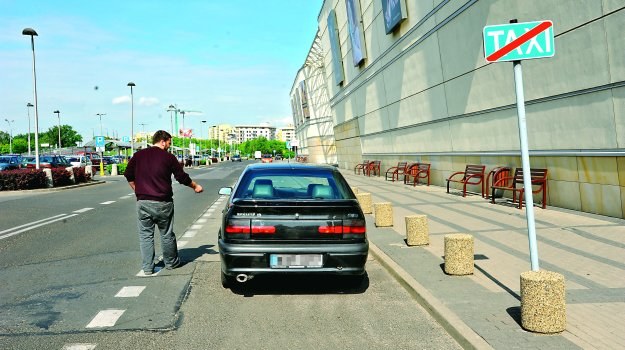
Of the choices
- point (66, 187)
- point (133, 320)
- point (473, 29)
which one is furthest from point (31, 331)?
point (66, 187)

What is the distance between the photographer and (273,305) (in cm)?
553

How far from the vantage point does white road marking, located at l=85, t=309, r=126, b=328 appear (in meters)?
4.81

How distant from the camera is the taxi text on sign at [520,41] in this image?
5.07 metres

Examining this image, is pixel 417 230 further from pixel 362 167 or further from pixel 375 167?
pixel 362 167

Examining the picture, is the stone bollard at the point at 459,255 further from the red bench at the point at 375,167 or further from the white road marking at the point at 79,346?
the red bench at the point at 375,167

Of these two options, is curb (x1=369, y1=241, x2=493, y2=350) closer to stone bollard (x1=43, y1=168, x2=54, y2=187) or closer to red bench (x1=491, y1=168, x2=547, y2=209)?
red bench (x1=491, y1=168, x2=547, y2=209)

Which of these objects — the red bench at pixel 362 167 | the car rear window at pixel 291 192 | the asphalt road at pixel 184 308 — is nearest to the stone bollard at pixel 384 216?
the asphalt road at pixel 184 308

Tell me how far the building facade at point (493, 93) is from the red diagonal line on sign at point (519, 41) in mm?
5431

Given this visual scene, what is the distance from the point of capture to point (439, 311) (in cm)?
494

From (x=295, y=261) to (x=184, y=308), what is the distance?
1.24 meters

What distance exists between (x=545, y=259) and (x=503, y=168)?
7.49 meters

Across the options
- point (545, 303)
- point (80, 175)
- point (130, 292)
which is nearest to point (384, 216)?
point (130, 292)

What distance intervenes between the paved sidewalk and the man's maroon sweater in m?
3.18

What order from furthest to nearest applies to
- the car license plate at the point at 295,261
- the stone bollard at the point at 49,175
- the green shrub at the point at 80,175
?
the green shrub at the point at 80,175 → the stone bollard at the point at 49,175 → the car license plate at the point at 295,261
